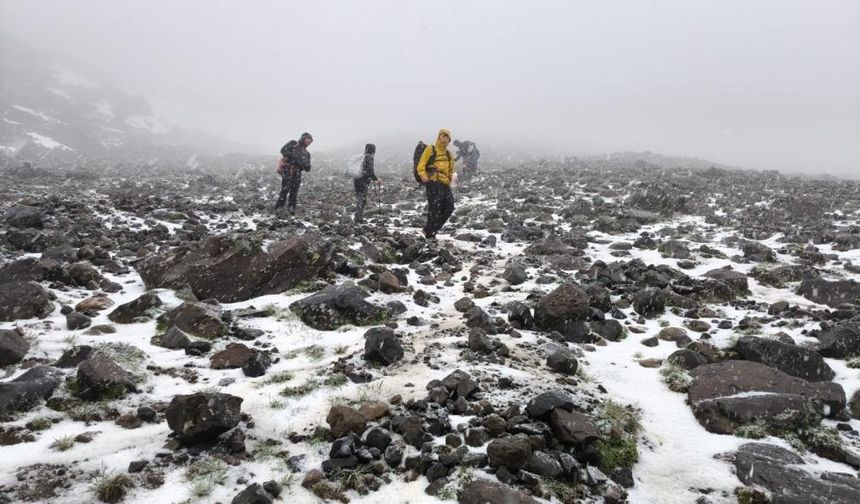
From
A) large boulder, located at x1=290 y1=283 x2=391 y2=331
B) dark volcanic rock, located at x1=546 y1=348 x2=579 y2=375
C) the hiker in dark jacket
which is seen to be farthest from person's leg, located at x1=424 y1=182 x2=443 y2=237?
dark volcanic rock, located at x1=546 y1=348 x2=579 y2=375

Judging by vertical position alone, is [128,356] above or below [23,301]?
below

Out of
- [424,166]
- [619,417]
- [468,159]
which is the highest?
[468,159]

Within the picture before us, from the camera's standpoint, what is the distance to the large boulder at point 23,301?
6.58 m

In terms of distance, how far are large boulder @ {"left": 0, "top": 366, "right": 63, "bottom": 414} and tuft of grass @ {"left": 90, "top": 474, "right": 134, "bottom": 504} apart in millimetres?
1594

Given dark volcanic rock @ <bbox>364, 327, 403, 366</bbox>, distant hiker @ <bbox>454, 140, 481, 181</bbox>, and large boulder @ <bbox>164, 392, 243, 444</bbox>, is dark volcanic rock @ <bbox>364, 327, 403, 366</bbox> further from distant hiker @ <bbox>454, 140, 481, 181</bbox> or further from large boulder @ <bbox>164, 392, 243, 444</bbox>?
distant hiker @ <bbox>454, 140, 481, 181</bbox>

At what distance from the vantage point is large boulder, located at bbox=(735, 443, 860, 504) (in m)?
3.82

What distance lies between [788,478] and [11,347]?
807 centimetres

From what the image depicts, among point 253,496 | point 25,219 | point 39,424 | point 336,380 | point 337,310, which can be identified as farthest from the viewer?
point 25,219

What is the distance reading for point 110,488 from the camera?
3.70m

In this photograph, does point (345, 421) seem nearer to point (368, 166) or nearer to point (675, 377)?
point (675, 377)

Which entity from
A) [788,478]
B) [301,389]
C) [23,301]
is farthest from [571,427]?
[23,301]

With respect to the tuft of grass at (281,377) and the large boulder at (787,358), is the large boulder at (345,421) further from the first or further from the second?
the large boulder at (787,358)

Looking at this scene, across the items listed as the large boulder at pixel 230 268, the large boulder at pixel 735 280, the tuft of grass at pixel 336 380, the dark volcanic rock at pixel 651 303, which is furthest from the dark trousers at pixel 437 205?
the tuft of grass at pixel 336 380

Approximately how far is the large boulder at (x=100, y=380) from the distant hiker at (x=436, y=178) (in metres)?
9.22
